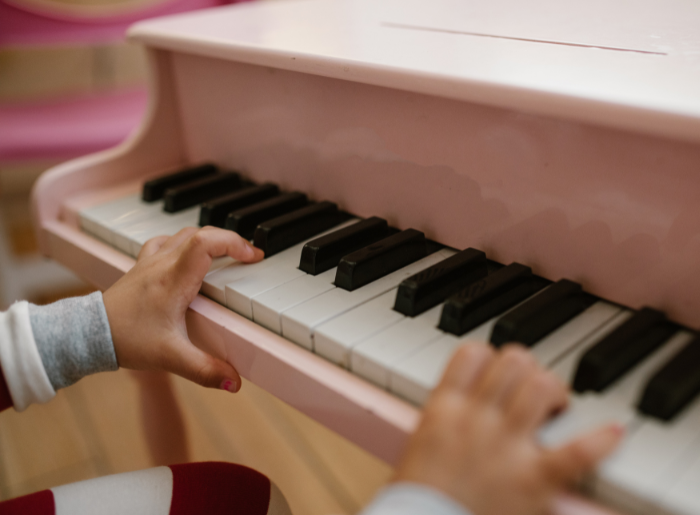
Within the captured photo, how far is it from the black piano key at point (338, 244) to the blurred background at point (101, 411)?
2.52 ft

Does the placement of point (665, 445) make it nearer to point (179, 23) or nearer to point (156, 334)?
point (156, 334)

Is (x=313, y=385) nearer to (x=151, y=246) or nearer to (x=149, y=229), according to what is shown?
(x=151, y=246)

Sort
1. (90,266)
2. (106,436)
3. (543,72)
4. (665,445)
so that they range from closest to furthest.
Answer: (665,445), (543,72), (90,266), (106,436)

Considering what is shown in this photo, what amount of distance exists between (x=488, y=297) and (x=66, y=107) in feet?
5.92

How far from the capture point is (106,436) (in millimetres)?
1704

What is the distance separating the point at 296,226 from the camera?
96 cm

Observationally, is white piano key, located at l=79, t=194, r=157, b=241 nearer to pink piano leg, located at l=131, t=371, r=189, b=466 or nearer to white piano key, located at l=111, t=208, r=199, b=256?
white piano key, located at l=111, t=208, r=199, b=256

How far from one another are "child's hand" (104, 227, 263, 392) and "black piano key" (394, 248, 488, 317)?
0.24 meters

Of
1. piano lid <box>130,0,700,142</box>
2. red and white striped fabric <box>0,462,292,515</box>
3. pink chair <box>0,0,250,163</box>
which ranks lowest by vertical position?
red and white striped fabric <box>0,462,292,515</box>

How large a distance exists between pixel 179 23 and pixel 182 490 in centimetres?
84

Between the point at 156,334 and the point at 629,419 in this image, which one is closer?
the point at 629,419

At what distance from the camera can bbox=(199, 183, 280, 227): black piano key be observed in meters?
1.03

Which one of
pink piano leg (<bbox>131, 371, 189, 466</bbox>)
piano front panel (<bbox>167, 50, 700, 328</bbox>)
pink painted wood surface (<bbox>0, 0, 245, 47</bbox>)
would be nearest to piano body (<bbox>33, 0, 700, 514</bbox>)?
piano front panel (<bbox>167, 50, 700, 328</bbox>)

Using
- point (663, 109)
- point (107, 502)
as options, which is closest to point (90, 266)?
point (107, 502)
